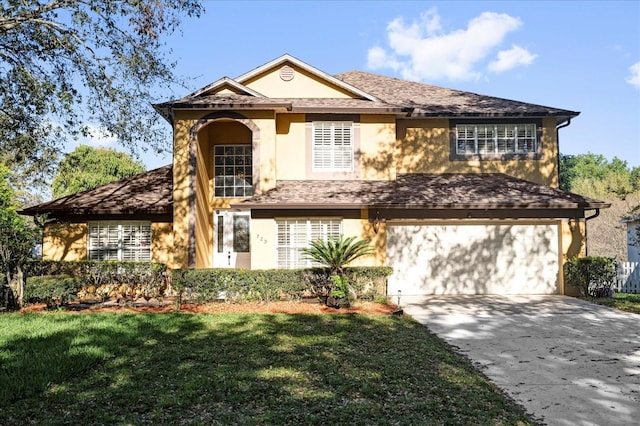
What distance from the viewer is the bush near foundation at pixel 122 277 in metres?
13.7

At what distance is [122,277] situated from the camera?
45.0 ft

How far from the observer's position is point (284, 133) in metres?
17.0

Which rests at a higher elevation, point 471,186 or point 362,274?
point 471,186

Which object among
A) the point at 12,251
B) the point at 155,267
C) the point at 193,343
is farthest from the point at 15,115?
the point at 193,343

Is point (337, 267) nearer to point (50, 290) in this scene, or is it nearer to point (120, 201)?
point (50, 290)

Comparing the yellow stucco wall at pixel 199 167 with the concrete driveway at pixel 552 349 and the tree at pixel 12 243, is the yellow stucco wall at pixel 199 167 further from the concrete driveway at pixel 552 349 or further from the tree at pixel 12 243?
the concrete driveway at pixel 552 349

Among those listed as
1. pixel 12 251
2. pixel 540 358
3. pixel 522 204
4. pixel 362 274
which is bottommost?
pixel 540 358

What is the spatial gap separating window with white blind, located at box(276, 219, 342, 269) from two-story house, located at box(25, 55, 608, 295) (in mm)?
45

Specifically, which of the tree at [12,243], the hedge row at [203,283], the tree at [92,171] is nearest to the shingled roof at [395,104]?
the tree at [12,243]

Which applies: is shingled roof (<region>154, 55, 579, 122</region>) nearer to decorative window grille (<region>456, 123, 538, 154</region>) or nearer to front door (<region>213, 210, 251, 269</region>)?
decorative window grille (<region>456, 123, 538, 154</region>)

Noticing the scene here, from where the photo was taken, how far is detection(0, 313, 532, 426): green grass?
512 cm

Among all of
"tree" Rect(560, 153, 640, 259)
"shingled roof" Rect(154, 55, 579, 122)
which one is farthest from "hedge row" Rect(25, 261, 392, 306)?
"tree" Rect(560, 153, 640, 259)

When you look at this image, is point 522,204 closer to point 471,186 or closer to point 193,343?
point 471,186

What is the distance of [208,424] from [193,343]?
375 cm
